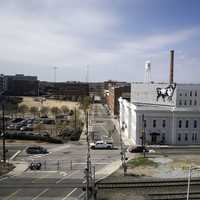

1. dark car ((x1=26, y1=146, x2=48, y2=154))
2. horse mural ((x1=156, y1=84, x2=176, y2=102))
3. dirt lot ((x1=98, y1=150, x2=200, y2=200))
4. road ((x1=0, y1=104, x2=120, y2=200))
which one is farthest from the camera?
horse mural ((x1=156, y1=84, x2=176, y2=102))

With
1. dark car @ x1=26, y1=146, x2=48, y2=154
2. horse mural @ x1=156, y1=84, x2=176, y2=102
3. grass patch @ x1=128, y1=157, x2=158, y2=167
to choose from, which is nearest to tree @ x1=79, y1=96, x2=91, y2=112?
horse mural @ x1=156, y1=84, x2=176, y2=102

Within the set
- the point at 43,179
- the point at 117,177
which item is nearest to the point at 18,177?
the point at 43,179

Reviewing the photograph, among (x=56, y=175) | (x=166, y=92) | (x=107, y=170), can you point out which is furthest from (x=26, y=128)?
(x=56, y=175)

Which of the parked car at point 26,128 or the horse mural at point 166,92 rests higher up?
the horse mural at point 166,92

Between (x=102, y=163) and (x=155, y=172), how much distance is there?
20.1 ft

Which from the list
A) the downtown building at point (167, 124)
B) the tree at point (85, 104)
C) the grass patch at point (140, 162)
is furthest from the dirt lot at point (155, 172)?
the tree at point (85, 104)

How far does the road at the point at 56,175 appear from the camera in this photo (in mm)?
22125

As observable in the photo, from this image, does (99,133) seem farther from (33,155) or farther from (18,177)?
(18,177)

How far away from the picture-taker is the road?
22.1 meters

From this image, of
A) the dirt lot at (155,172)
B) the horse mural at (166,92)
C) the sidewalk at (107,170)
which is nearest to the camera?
the dirt lot at (155,172)

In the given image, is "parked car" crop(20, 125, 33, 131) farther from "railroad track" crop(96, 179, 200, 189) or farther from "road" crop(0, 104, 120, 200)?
"railroad track" crop(96, 179, 200, 189)

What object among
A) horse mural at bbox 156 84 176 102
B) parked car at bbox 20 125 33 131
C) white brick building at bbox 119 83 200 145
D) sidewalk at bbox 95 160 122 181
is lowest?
sidewalk at bbox 95 160 122 181

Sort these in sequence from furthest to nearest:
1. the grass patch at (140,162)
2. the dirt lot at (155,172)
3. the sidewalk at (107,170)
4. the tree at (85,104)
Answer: the tree at (85,104)
the grass patch at (140,162)
the sidewalk at (107,170)
the dirt lot at (155,172)

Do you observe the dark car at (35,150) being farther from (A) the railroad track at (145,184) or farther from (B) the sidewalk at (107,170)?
(A) the railroad track at (145,184)
